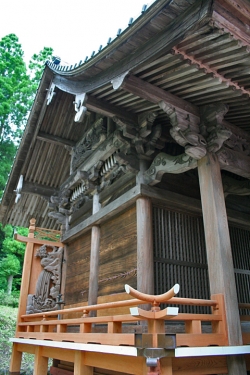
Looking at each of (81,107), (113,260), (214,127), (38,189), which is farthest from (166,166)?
(38,189)

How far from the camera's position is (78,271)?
7.72 metres

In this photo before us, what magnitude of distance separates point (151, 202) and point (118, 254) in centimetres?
120

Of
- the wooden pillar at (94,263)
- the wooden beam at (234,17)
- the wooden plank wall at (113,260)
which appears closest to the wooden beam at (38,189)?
the wooden plank wall at (113,260)

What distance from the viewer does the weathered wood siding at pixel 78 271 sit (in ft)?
23.9

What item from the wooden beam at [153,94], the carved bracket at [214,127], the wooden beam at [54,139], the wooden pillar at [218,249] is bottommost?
the wooden pillar at [218,249]

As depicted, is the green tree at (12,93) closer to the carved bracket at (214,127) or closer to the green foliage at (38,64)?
the green foliage at (38,64)

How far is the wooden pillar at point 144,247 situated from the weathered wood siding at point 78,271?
2.45 meters

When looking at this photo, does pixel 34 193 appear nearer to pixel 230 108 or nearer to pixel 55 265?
pixel 55 265

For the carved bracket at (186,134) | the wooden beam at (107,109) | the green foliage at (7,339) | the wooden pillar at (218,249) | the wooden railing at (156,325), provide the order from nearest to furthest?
the wooden railing at (156,325) < the wooden pillar at (218,249) < the carved bracket at (186,134) < the wooden beam at (107,109) < the green foliage at (7,339)

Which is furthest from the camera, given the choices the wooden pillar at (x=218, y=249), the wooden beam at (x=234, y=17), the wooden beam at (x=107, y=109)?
the wooden beam at (x=107, y=109)

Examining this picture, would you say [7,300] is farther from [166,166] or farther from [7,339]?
[166,166]

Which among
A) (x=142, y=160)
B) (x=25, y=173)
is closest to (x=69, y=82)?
(x=142, y=160)

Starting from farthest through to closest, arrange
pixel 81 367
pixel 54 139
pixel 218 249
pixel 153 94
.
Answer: pixel 54 139
pixel 153 94
pixel 81 367
pixel 218 249

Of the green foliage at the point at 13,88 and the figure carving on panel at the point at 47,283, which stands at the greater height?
the green foliage at the point at 13,88
